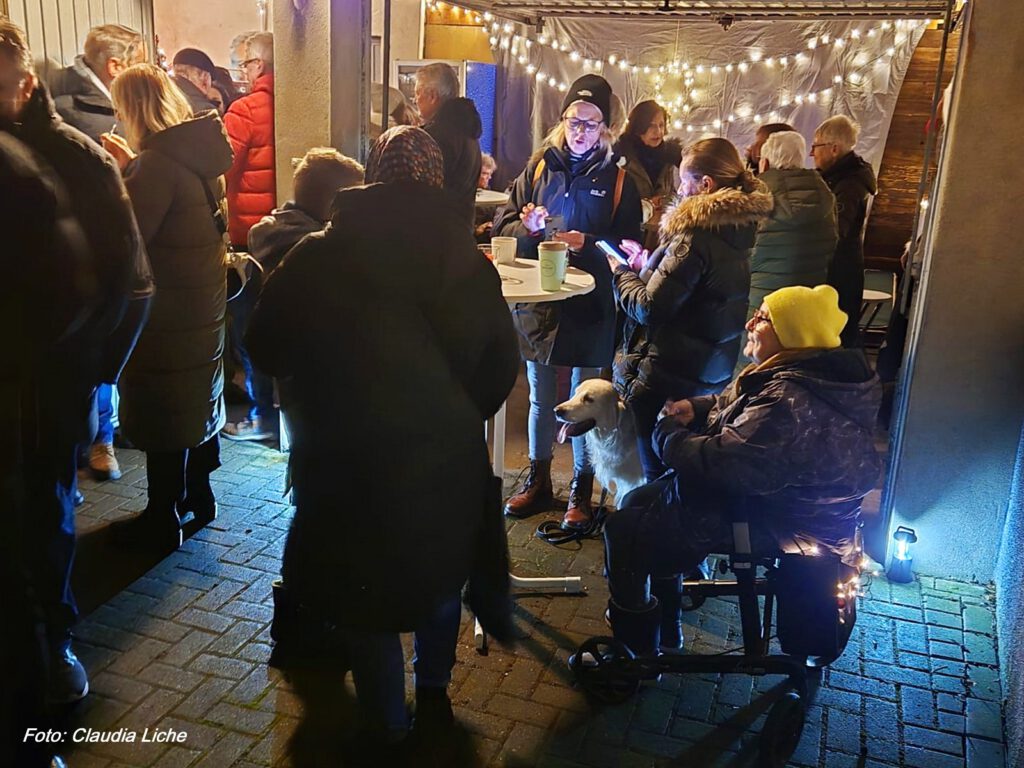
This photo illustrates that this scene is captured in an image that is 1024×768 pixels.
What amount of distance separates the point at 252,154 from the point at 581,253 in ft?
6.77

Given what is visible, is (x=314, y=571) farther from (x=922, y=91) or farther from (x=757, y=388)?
(x=922, y=91)

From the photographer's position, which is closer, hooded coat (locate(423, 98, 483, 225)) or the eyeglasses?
the eyeglasses

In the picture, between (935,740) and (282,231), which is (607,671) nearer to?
(935,740)

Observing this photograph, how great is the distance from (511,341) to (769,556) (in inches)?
43.2

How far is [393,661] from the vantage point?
2.43m

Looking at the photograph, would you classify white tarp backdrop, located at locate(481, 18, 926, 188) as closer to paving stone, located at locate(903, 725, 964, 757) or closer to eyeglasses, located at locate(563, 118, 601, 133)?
eyeglasses, located at locate(563, 118, 601, 133)

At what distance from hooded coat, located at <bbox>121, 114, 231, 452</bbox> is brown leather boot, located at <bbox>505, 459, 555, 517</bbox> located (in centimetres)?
143

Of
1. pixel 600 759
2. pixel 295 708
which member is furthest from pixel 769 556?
pixel 295 708

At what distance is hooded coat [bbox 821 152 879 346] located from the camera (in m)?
5.14

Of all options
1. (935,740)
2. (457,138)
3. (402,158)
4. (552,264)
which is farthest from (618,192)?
(935,740)

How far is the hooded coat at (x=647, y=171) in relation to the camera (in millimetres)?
5895

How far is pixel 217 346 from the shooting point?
11.9ft

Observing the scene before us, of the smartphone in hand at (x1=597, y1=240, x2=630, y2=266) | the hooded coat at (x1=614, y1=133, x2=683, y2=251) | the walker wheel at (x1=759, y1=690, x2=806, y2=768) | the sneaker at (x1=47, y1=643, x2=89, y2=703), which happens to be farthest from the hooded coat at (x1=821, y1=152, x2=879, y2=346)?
the sneaker at (x1=47, y1=643, x2=89, y2=703)

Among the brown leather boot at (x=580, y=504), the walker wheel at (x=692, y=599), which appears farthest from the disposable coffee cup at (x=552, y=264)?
the walker wheel at (x=692, y=599)
